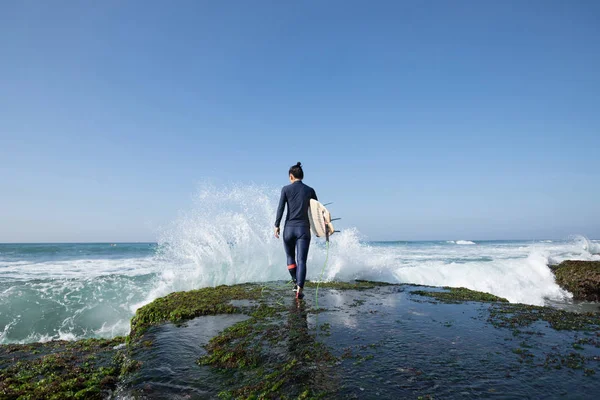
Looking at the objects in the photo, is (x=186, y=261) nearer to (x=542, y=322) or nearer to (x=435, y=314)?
(x=435, y=314)

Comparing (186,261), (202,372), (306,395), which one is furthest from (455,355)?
(186,261)

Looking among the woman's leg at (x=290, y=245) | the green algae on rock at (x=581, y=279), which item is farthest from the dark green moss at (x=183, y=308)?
the green algae on rock at (x=581, y=279)

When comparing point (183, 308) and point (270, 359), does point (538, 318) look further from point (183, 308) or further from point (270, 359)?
point (183, 308)

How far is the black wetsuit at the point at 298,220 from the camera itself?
22.8ft

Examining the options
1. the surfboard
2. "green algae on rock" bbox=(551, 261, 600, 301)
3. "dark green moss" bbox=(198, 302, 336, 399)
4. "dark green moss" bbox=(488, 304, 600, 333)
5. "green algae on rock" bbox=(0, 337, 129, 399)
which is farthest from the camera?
"green algae on rock" bbox=(551, 261, 600, 301)

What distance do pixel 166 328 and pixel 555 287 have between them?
15.5 m

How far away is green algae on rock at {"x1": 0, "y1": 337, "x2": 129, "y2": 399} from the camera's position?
9.59ft

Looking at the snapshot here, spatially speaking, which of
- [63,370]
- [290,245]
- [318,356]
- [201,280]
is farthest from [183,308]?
[201,280]

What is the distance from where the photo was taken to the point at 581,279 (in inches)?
469

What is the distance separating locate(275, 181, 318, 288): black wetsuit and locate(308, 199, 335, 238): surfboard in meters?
0.17

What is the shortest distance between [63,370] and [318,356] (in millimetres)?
2954

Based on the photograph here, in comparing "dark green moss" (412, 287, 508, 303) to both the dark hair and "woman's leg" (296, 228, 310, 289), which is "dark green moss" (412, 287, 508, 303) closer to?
"woman's leg" (296, 228, 310, 289)

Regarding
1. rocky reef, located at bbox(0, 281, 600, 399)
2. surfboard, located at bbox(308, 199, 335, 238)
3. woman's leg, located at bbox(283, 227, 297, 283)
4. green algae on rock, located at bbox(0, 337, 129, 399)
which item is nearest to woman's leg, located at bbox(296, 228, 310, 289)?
woman's leg, located at bbox(283, 227, 297, 283)

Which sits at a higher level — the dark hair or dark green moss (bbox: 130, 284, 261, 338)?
the dark hair
